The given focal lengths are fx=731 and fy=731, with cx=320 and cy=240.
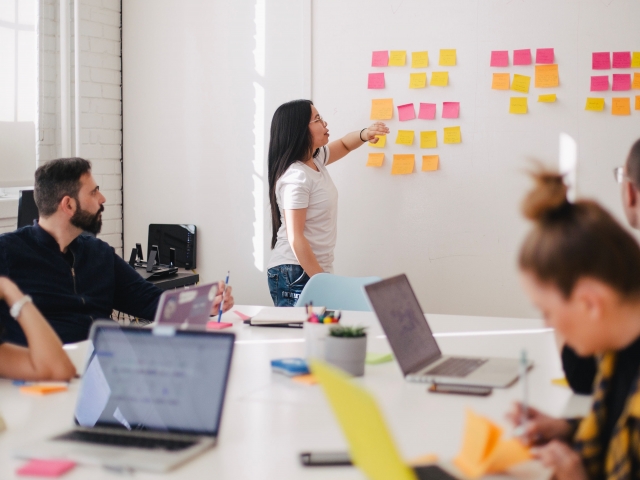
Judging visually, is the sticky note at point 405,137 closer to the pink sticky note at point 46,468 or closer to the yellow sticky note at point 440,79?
the yellow sticky note at point 440,79

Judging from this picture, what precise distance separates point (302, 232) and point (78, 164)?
1034 mm

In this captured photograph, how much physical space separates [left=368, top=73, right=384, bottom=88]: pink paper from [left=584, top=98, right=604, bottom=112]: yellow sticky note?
1028mm

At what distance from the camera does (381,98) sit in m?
3.84

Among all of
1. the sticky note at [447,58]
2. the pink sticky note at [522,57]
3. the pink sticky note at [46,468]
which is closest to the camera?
the pink sticky note at [46,468]

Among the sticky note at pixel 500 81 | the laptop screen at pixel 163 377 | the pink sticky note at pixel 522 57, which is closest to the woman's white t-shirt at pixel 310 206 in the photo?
the sticky note at pixel 500 81

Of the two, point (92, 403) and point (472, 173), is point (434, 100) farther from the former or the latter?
point (92, 403)

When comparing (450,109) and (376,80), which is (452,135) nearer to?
(450,109)

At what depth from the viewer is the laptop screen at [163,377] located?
4.25 ft

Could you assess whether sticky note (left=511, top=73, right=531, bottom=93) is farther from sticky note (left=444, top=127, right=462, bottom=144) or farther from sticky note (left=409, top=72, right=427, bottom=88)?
sticky note (left=409, top=72, right=427, bottom=88)

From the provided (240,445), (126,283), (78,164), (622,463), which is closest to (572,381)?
(622,463)

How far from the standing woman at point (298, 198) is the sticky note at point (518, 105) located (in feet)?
3.12

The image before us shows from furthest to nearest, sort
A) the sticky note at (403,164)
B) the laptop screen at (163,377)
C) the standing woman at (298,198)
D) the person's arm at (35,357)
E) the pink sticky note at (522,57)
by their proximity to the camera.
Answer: the sticky note at (403,164)
the pink sticky note at (522,57)
the standing woman at (298,198)
the person's arm at (35,357)
the laptop screen at (163,377)

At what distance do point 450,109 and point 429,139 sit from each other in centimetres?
18

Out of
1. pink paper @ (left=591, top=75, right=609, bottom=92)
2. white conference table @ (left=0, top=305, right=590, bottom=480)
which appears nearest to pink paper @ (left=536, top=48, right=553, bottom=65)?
pink paper @ (left=591, top=75, right=609, bottom=92)
